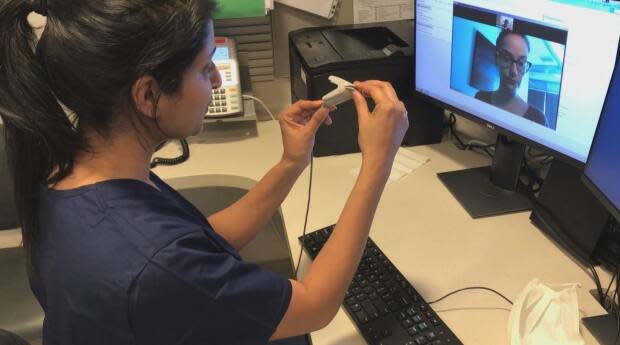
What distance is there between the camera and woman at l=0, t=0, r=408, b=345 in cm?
64

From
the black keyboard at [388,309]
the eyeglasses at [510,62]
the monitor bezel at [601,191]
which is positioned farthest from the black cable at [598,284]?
the eyeglasses at [510,62]

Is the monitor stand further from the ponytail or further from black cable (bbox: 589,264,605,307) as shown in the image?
the ponytail

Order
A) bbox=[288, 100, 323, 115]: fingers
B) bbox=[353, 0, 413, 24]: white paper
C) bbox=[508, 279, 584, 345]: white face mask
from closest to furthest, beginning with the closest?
bbox=[508, 279, 584, 345]: white face mask
bbox=[288, 100, 323, 115]: fingers
bbox=[353, 0, 413, 24]: white paper

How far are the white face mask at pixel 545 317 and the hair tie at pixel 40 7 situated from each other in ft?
2.50

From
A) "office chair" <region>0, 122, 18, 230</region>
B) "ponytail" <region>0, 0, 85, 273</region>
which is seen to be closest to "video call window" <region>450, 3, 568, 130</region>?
"ponytail" <region>0, 0, 85, 273</region>

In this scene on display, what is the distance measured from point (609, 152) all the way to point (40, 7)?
0.81 metres

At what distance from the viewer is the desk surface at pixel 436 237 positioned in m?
0.88

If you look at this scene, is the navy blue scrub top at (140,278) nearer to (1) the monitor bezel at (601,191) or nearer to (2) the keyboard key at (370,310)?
(2) the keyboard key at (370,310)

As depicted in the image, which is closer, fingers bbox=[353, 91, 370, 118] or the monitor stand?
fingers bbox=[353, 91, 370, 118]

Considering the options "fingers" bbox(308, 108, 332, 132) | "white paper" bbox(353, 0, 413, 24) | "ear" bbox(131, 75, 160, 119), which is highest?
"ear" bbox(131, 75, 160, 119)

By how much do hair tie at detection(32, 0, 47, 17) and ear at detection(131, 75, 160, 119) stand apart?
5.5 inches

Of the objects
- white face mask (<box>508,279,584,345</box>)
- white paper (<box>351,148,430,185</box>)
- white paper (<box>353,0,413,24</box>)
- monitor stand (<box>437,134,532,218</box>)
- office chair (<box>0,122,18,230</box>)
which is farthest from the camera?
white paper (<box>353,0,413,24</box>)

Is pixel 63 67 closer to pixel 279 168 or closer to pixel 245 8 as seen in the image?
pixel 279 168

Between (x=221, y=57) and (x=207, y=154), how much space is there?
0.25 meters
